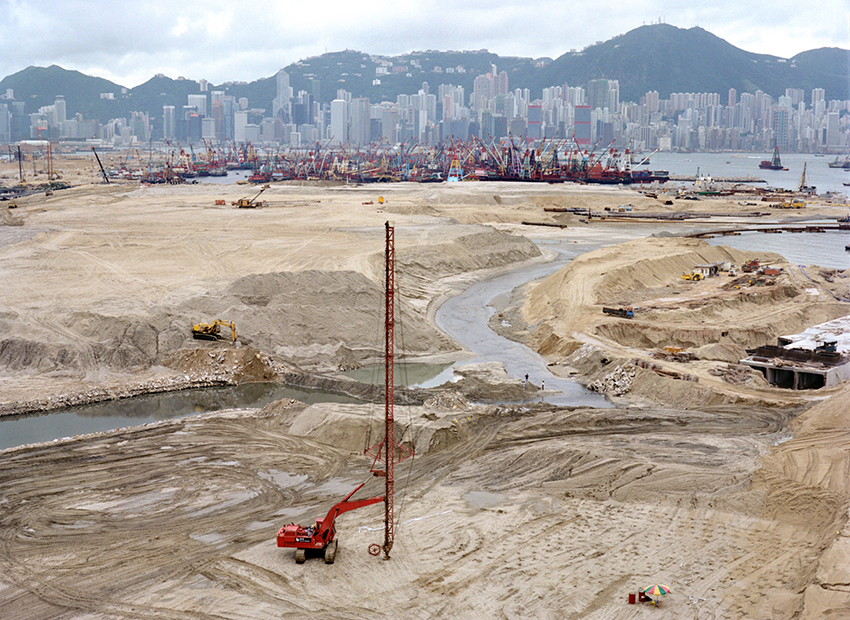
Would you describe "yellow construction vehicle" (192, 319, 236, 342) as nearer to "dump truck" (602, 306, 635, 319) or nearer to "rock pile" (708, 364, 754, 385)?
"dump truck" (602, 306, 635, 319)

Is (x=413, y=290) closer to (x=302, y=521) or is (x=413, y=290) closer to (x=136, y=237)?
(x=136, y=237)

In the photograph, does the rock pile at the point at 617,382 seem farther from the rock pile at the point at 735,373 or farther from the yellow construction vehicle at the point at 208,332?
the yellow construction vehicle at the point at 208,332

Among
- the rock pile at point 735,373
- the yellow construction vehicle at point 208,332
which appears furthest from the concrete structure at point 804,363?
the yellow construction vehicle at point 208,332

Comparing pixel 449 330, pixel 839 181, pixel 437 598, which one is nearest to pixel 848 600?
pixel 437 598

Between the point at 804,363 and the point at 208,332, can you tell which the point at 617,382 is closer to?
the point at 804,363

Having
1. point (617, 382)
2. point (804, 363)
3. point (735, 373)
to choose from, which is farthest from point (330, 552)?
point (804, 363)

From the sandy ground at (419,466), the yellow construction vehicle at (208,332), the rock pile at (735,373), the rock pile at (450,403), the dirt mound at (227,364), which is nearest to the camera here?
the sandy ground at (419,466)

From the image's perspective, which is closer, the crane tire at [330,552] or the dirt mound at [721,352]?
the crane tire at [330,552]
